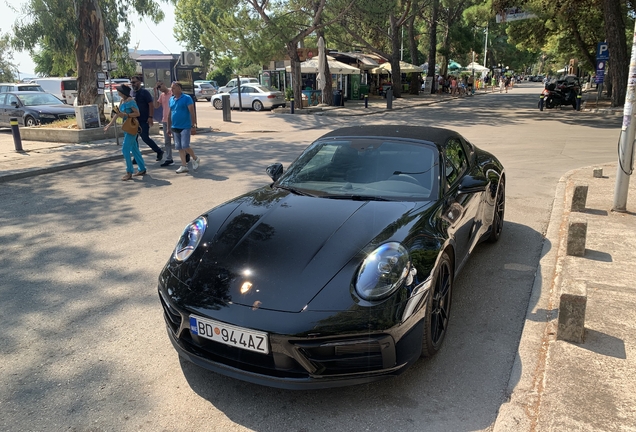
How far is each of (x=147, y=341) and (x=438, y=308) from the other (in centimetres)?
207

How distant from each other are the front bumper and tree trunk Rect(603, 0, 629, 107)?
24619 mm

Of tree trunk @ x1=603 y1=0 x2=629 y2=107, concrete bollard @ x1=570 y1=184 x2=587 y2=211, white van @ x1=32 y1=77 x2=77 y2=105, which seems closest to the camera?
concrete bollard @ x1=570 y1=184 x2=587 y2=211

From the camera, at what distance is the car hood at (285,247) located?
9.36 feet

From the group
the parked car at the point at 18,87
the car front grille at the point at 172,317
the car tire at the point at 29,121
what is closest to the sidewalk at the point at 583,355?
the car front grille at the point at 172,317

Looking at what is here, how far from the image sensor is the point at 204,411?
2.85 metres

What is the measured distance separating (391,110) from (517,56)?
8748 centimetres

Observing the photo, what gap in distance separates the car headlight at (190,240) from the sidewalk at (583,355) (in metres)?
2.15

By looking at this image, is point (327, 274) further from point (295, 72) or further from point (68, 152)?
point (295, 72)

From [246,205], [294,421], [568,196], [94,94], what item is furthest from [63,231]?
[94,94]

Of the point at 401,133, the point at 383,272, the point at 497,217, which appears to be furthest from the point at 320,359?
the point at 497,217

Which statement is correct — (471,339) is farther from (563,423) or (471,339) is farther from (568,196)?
(568,196)

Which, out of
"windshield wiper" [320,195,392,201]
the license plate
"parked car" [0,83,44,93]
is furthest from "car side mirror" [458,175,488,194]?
"parked car" [0,83,44,93]

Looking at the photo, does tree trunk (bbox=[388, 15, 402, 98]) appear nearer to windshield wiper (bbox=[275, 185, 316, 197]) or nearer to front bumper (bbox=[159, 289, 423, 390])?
windshield wiper (bbox=[275, 185, 316, 197])

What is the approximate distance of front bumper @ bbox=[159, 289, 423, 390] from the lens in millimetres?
2658
